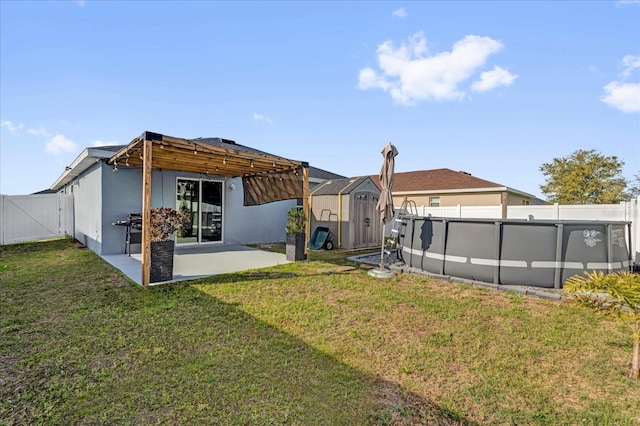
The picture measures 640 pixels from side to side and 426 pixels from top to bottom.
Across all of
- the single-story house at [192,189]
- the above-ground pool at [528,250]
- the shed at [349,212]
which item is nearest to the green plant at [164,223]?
the single-story house at [192,189]

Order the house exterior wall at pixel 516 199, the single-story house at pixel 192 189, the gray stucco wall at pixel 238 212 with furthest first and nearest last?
the house exterior wall at pixel 516 199, the gray stucco wall at pixel 238 212, the single-story house at pixel 192 189

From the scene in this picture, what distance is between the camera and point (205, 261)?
24.4 ft

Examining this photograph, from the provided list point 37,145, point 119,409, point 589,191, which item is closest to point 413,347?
point 119,409

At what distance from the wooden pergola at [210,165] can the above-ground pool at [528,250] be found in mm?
3798

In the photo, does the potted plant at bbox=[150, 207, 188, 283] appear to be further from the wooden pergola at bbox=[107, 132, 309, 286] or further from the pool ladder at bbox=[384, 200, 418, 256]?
the pool ladder at bbox=[384, 200, 418, 256]

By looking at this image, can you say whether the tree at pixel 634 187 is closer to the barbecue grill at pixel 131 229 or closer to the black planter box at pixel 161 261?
the black planter box at pixel 161 261

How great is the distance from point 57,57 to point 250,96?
213 inches

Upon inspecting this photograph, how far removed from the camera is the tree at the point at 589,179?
60.6 feet

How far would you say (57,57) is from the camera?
7.96 metres

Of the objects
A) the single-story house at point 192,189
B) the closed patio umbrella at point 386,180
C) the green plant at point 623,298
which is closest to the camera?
the green plant at point 623,298

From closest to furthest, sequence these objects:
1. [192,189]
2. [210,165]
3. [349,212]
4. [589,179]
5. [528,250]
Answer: [528,250]
[210,165]
[192,189]
[349,212]
[589,179]

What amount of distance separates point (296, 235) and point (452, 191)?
13.4m

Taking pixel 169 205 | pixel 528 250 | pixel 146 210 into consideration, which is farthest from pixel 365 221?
pixel 146 210

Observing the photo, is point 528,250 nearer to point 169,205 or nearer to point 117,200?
point 169,205
